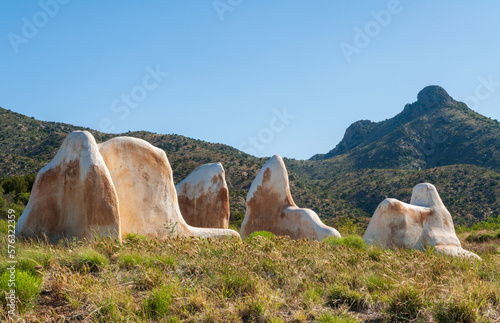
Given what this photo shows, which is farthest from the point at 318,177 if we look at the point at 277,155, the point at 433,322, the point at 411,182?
the point at 433,322

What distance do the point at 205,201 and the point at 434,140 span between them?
59318 mm

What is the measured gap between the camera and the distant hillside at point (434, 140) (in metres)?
55.5

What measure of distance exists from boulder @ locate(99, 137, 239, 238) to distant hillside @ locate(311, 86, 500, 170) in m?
51.0

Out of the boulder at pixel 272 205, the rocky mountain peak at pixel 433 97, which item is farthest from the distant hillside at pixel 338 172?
the rocky mountain peak at pixel 433 97

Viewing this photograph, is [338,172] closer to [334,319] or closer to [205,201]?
[205,201]

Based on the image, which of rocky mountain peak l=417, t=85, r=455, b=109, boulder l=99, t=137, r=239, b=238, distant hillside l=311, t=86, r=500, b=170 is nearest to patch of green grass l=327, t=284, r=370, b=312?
boulder l=99, t=137, r=239, b=238

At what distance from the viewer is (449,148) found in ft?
196

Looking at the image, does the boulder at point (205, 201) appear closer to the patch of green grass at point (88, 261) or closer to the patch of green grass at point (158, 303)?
the patch of green grass at point (88, 261)

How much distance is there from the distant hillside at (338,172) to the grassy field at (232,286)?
18.9m

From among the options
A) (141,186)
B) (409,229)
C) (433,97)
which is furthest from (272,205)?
(433,97)

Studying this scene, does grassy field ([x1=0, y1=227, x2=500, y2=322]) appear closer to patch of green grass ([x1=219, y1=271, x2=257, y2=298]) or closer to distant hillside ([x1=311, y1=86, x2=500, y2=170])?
patch of green grass ([x1=219, y1=271, x2=257, y2=298])

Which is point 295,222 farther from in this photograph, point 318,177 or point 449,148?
point 449,148

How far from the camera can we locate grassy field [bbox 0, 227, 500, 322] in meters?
5.06

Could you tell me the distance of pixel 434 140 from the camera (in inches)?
2559
